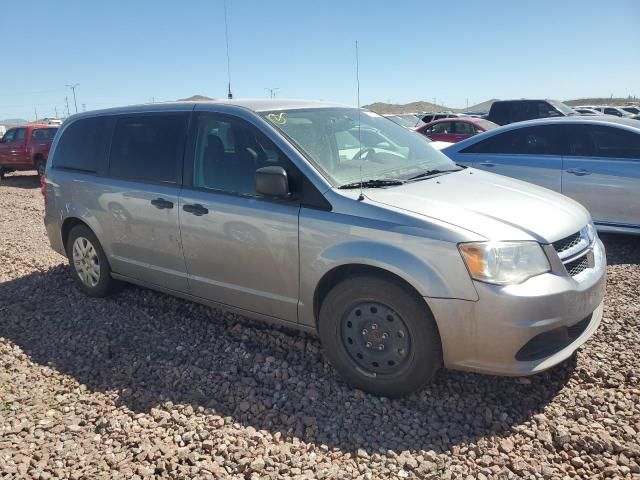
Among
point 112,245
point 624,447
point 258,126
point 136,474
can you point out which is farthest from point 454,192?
point 112,245

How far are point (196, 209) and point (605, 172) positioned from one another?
4.72 meters

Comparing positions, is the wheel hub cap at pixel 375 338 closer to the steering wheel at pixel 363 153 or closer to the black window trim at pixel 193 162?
the black window trim at pixel 193 162

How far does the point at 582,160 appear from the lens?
623 centimetres

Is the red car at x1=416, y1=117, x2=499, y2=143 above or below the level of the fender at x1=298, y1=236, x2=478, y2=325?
above

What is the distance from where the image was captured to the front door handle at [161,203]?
410 centimetres

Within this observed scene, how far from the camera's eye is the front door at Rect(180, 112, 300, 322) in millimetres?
3516

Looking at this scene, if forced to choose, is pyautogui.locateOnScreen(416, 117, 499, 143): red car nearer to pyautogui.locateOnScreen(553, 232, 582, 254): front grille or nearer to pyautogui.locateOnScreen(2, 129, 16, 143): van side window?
pyautogui.locateOnScreen(2, 129, 16, 143): van side window

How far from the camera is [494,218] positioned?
3.03m

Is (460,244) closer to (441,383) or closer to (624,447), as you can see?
(441,383)

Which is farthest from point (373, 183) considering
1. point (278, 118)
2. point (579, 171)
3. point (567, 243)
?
point (579, 171)

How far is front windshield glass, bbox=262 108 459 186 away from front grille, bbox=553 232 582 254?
3.65 feet

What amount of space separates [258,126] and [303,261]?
104cm

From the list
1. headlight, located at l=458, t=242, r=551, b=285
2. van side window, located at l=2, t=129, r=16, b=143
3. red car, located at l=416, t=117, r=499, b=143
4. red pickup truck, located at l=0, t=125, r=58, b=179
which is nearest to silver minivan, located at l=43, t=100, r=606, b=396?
headlight, located at l=458, t=242, r=551, b=285

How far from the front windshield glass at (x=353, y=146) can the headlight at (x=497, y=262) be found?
0.89 m
